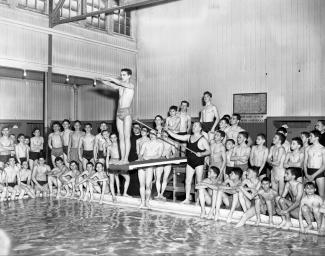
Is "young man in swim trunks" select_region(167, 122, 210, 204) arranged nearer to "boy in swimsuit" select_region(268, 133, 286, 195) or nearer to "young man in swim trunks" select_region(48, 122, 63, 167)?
"boy in swimsuit" select_region(268, 133, 286, 195)

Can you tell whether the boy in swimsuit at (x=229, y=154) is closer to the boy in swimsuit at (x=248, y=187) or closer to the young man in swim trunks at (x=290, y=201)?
the boy in swimsuit at (x=248, y=187)

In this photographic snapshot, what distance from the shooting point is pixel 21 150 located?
13.0 meters

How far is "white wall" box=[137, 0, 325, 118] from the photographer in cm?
1265

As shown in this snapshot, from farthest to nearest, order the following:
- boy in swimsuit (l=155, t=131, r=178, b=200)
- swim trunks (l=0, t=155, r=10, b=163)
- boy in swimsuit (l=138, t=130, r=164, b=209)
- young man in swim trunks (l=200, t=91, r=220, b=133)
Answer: swim trunks (l=0, t=155, r=10, b=163) < young man in swim trunks (l=200, t=91, r=220, b=133) < boy in swimsuit (l=155, t=131, r=178, b=200) < boy in swimsuit (l=138, t=130, r=164, b=209)

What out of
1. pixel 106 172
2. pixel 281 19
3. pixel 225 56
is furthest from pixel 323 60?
pixel 106 172

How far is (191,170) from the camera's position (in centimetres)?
1017

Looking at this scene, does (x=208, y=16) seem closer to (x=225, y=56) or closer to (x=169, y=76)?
(x=225, y=56)

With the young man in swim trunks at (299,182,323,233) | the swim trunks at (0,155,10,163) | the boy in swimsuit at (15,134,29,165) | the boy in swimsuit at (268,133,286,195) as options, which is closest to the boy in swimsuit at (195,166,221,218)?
the boy in swimsuit at (268,133,286,195)

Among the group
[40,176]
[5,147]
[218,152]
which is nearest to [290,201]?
[218,152]

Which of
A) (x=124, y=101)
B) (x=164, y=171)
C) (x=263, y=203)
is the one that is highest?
(x=124, y=101)

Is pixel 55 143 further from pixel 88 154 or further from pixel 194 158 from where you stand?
pixel 194 158

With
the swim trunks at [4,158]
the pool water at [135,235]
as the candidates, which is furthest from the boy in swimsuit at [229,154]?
the swim trunks at [4,158]

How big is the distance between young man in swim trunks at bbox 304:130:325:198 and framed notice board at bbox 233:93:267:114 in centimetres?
473

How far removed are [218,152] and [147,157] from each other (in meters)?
2.04
